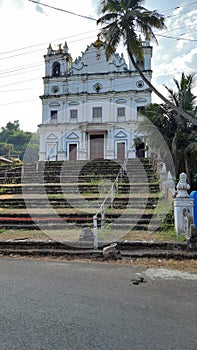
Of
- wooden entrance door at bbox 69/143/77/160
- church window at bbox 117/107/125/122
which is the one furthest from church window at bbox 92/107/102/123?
wooden entrance door at bbox 69/143/77/160

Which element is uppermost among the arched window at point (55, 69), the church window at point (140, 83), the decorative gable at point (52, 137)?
the arched window at point (55, 69)

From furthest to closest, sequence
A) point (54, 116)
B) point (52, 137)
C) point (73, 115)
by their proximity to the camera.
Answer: point (54, 116)
point (73, 115)
point (52, 137)

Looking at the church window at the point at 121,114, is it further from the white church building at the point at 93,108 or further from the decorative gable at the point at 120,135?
the decorative gable at the point at 120,135

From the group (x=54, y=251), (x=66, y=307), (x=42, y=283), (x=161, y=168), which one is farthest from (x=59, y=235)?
(x=161, y=168)

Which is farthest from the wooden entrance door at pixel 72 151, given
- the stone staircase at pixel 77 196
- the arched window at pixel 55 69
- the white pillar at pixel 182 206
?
the white pillar at pixel 182 206

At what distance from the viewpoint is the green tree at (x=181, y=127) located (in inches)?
642

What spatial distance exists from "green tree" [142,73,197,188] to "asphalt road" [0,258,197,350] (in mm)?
12531

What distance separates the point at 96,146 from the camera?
26.5 meters

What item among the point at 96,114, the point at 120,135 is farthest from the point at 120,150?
the point at 96,114

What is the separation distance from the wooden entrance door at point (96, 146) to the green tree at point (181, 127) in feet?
26.8

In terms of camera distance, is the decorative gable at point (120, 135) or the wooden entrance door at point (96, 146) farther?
the wooden entrance door at point (96, 146)

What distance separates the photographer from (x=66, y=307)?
3258 millimetres

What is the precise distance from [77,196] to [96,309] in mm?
8305

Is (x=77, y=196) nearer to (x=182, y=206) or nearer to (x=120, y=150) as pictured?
(x=182, y=206)
